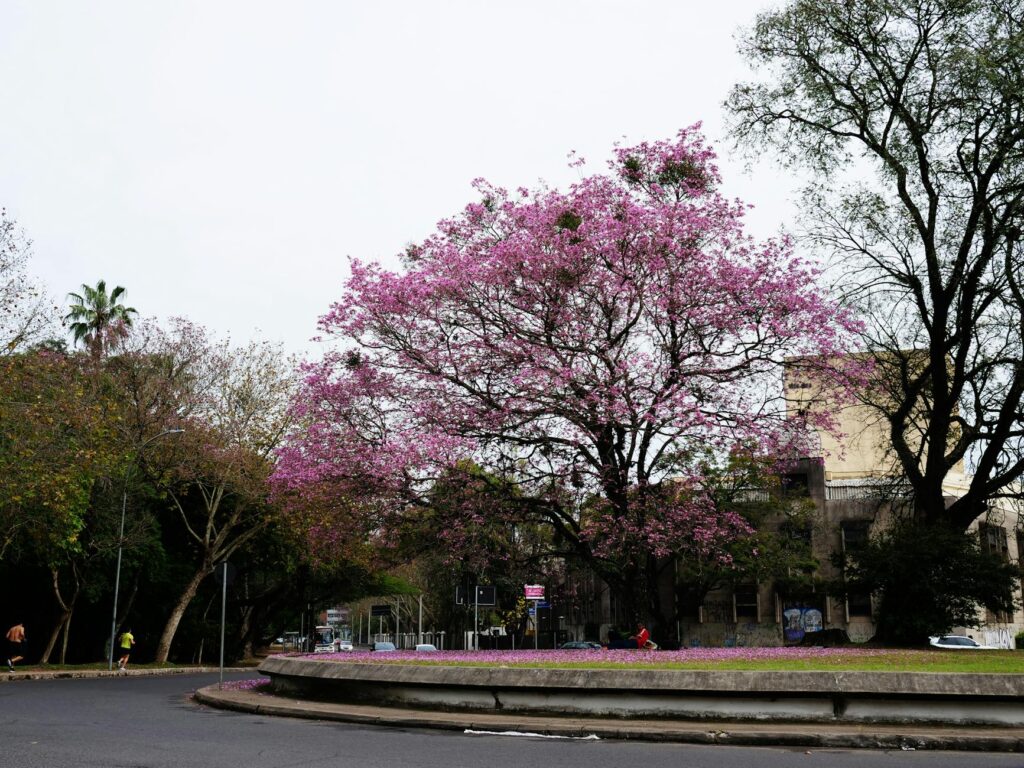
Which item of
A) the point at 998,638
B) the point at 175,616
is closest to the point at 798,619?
the point at 998,638

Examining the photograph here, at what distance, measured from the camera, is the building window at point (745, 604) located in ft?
186

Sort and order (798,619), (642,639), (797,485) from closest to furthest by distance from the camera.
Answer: (642,639) → (797,485) → (798,619)

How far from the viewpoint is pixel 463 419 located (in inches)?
863

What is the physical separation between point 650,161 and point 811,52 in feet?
16.2

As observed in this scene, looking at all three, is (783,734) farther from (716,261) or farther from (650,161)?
(650,161)

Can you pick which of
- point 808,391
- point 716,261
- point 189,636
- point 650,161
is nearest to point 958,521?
point 808,391

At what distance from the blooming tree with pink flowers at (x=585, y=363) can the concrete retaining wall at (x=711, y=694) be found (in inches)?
285

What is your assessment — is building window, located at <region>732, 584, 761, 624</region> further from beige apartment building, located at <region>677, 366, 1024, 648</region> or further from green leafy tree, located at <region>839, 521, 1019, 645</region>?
green leafy tree, located at <region>839, 521, 1019, 645</region>

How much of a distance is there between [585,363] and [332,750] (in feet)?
42.6

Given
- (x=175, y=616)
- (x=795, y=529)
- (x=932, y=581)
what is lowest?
(x=175, y=616)

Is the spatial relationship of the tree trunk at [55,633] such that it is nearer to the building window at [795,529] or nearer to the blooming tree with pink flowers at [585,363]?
the blooming tree with pink flowers at [585,363]

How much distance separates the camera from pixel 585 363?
22.3 meters

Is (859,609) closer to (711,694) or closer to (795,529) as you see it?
(795,529)

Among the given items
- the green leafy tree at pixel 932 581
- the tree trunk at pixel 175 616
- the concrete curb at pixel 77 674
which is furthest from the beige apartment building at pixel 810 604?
the green leafy tree at pixel 932 581
